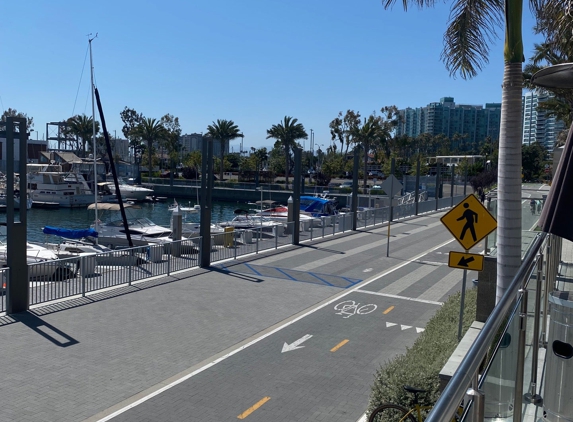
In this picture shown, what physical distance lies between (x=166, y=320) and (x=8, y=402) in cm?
515

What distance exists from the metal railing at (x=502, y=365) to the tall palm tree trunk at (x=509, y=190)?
384 centimetres

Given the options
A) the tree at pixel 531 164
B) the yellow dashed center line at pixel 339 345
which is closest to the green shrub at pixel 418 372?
the yellow dashed center line at pixel 339 345

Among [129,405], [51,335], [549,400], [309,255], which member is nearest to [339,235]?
[309,255]

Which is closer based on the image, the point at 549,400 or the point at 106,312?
the point at 549,400

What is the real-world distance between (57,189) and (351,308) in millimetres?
56244

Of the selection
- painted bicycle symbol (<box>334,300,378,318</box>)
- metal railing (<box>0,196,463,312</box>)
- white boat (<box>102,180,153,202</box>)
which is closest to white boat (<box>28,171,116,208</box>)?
white boat (<box>102,180,153,202</box>)

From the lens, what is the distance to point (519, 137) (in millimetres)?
8211

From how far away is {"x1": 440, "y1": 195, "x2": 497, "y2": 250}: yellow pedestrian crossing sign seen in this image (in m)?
10.2

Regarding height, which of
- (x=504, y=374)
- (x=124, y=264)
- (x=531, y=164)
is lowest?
(x=124, y=264)

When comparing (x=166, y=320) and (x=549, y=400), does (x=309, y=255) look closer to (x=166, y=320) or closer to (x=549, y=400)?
(x=166, y=320)

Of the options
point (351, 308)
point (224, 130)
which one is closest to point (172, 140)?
point (224, 130)

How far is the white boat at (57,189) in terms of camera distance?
211 ft

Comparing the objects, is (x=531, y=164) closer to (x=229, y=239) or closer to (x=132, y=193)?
(x=132, y=193)

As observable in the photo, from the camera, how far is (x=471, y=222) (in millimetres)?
10320
